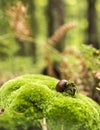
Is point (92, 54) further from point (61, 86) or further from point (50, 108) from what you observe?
point (50, 108)

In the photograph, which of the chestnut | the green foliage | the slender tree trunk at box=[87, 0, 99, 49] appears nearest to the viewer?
the chestnut

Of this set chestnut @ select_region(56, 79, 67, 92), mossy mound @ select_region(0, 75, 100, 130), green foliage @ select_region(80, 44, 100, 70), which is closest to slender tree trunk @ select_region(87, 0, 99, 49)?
green foliage @ select_region(80, 44, 100, 70)

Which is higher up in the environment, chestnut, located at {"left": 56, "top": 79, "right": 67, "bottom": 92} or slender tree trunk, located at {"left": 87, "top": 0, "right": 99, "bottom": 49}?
chestnut, located at {"left": 56, "top": 79, "right": 67, "bottom": 92}

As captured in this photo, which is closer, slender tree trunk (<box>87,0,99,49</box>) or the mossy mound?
the mossy mound

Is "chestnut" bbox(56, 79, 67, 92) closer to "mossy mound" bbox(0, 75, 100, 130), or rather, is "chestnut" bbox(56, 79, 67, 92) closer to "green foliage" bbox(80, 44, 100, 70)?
"mossy mound" bbox(0, 75, 100, 130)

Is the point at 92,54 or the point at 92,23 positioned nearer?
the point at 92,54

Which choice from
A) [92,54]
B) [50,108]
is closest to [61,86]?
[50,108]

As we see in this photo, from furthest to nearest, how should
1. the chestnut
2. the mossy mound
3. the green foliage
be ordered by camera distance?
the green foliage → the chestnut → the mossy mound

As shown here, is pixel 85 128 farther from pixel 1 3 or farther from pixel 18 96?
pixel 1 3

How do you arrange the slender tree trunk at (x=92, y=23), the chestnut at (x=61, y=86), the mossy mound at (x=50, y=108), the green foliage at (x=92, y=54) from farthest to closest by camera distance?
the slender tree trunk at (x=92, y=23) < the green foliage at (x=92, y=54) < the chestnut at (x=61, y=86) < the mossy mound at (x=50, y=108)

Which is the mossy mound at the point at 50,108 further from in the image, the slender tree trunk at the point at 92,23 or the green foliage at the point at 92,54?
the slender tree trunk at the point at 92,23

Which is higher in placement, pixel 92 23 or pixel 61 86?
pixel 61 86

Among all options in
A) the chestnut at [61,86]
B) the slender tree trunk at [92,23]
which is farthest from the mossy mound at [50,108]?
the slender tree trunk at [92,23]
